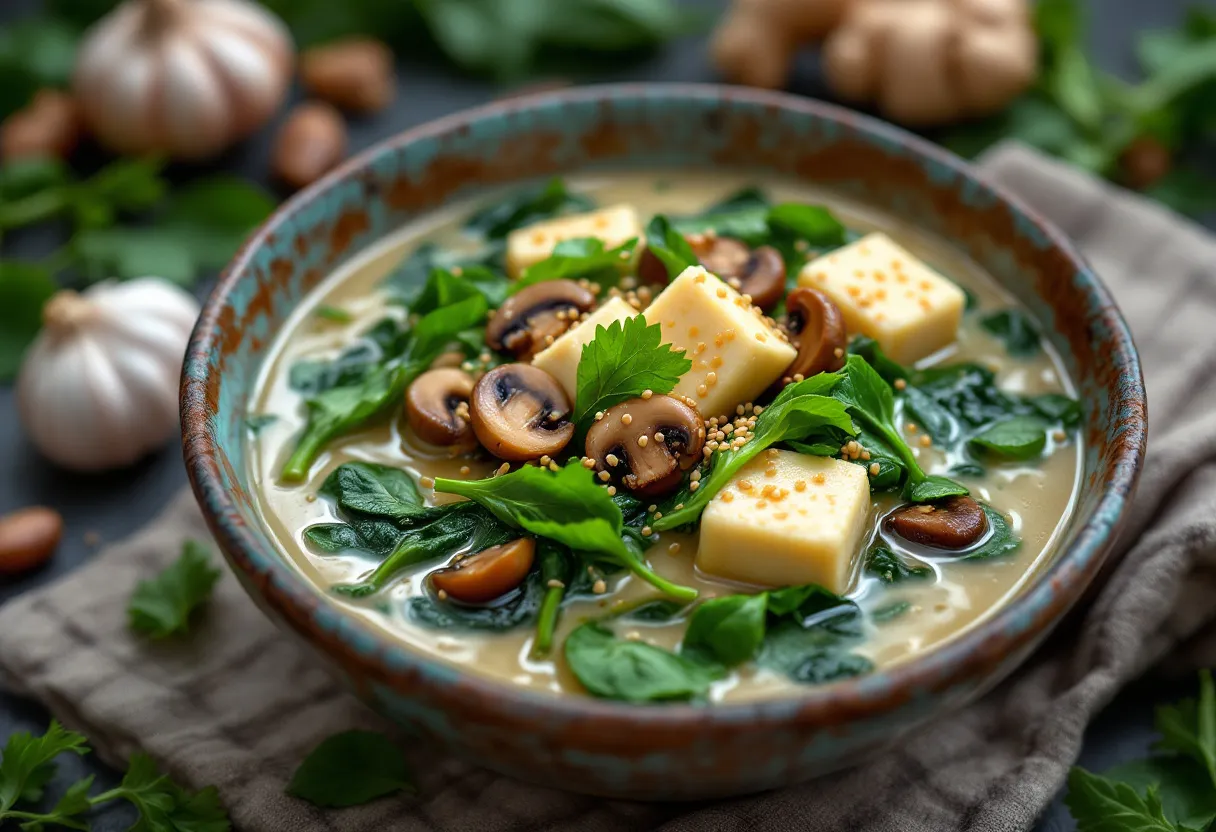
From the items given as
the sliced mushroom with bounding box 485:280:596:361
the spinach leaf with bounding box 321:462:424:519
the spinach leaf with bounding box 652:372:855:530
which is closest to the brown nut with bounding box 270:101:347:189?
the sliced mushroom with bounding box 485:280:596:361

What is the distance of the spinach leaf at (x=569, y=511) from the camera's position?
290 cm

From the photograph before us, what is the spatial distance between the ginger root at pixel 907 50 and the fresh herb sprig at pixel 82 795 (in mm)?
3745

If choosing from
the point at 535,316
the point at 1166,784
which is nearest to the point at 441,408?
the point at 535,316

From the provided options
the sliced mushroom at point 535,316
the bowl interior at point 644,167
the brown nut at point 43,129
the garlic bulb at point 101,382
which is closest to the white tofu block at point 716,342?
the sliced mushroom at point 535,316

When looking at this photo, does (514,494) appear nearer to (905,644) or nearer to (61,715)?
(905,644)

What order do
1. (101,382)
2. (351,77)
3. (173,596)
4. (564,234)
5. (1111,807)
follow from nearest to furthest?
1. (1111,807)
2. (173,596)
3. (564,234)
4. (101,382)
5. (351,77)

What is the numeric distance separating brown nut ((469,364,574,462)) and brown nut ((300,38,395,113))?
2806 millimetres

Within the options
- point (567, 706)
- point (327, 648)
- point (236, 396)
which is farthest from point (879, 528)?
point (236, 396)

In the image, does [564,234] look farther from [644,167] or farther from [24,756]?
[24,756]

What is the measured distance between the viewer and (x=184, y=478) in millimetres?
4402

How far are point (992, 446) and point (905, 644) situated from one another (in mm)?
704

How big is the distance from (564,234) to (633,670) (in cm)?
154

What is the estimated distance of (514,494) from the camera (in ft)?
9.94

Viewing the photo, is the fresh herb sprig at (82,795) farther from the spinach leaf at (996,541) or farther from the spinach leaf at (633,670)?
the spinach leaf at (996,541)
